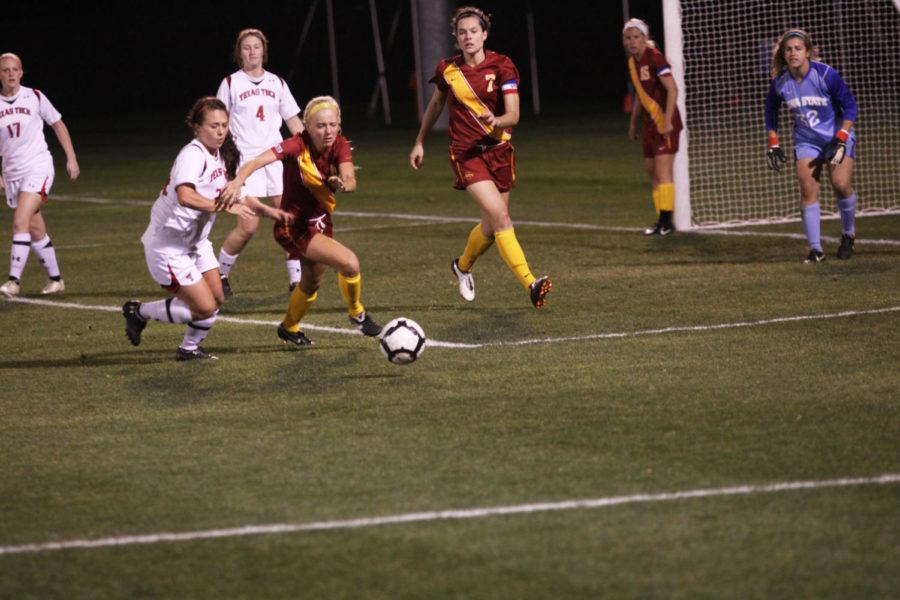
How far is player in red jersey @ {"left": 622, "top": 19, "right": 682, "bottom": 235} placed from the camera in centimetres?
1471

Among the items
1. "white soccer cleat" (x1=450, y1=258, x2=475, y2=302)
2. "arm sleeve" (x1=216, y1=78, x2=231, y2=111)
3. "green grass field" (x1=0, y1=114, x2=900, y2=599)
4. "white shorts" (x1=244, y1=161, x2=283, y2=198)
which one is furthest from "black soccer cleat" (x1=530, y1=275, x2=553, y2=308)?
"arm sleeve" (x1=216, y1=78, x2=231, y2=111)

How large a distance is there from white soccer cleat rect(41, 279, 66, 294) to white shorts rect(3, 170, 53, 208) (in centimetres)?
73

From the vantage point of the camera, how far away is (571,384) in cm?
785

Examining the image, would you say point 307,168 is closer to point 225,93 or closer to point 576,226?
point 225,93

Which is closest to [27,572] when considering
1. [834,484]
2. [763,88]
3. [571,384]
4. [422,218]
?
[834,484]

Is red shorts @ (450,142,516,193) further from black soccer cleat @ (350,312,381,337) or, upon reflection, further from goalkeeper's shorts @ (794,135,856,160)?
goalkeeper's shorts @ (794,135,856,160)

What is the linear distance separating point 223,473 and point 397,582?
5.51 feet

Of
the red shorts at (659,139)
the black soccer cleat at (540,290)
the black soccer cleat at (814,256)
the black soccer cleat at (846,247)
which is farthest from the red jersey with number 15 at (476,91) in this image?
the red shorts at (659,139)

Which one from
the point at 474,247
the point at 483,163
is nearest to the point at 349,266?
the point at 483,163

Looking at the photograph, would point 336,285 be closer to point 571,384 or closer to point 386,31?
point 571,384

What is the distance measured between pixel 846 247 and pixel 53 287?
6.54m

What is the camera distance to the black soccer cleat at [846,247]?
12406 mm

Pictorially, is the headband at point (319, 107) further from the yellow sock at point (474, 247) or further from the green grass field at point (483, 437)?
the yellow sock at point (474, 247)

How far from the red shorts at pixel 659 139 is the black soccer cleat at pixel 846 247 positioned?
9.42ft
